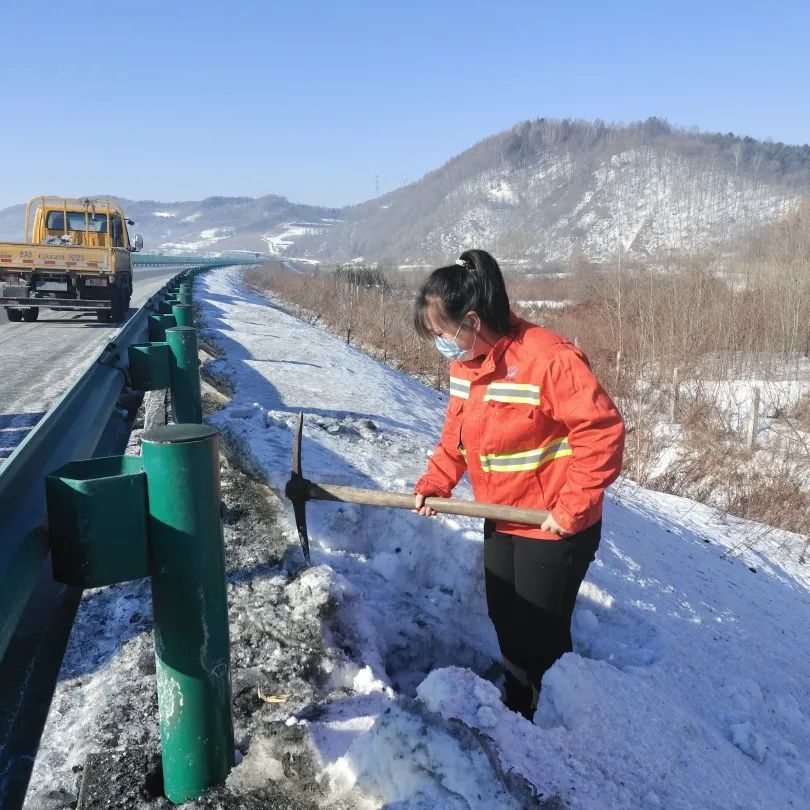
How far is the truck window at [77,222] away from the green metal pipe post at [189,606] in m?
15.4

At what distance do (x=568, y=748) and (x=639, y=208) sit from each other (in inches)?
3576

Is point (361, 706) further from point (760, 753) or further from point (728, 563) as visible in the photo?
point (728, 563)

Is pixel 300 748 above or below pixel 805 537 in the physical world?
above

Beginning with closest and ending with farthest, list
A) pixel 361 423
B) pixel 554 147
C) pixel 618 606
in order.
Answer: pixel 618 606, pixel 361 423, pixel 554 147

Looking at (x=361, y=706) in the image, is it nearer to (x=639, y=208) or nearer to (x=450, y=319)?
(x=450, y=319)

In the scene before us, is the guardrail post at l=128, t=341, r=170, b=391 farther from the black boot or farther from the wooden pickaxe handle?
the black boot

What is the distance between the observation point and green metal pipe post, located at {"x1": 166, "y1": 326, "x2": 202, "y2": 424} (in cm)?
325

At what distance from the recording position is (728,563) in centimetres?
534

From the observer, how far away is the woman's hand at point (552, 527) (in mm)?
2244

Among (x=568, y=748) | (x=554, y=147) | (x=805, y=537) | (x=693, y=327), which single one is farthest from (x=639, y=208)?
(x=568, y=748)

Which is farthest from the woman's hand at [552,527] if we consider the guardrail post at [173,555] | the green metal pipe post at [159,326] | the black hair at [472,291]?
the green metal pipe post at [159,326]

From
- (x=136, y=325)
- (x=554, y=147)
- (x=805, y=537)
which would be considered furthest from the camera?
(x=554, y=147)

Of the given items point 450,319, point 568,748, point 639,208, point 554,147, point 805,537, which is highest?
point 554,147

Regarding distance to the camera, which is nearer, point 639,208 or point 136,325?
point 136,325
